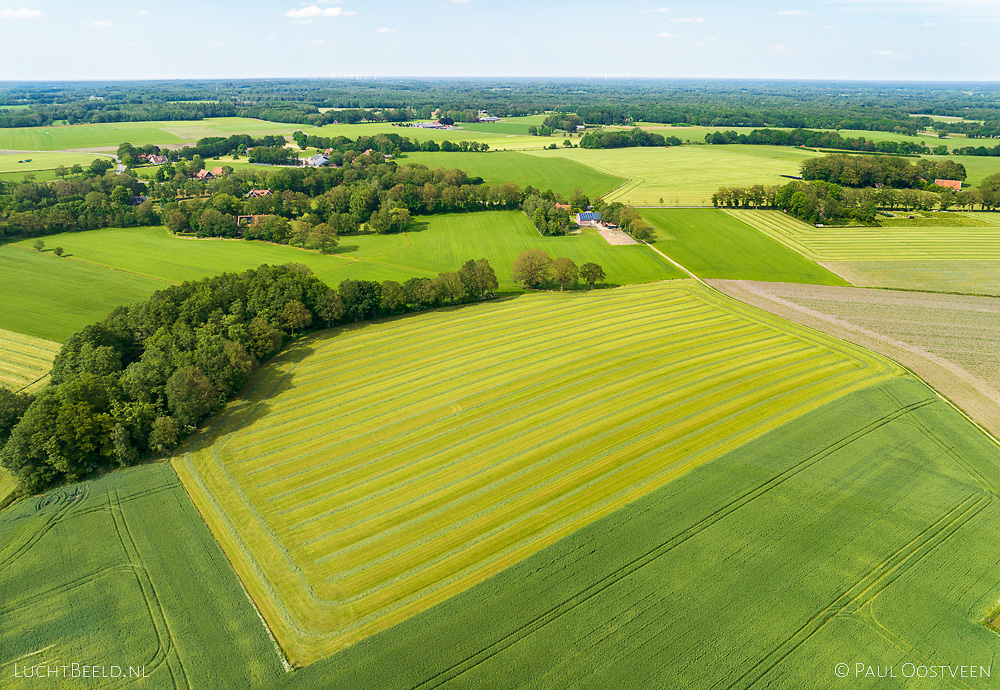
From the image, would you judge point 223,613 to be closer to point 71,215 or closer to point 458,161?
point 71,215

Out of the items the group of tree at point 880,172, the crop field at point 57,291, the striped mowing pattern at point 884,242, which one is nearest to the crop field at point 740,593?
the striped mowing pattern at point 884,242

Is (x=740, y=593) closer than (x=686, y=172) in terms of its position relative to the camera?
Yes

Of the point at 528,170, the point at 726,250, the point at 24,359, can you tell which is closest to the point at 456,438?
the point at 24,359

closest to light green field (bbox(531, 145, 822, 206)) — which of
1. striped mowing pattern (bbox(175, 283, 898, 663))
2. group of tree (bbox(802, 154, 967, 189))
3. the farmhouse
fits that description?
group of tree (bbox(802, 154, 967, 189))

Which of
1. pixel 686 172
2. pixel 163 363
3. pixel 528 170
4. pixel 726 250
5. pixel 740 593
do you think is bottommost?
pixel 740 593

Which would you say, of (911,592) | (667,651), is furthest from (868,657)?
(667,651)

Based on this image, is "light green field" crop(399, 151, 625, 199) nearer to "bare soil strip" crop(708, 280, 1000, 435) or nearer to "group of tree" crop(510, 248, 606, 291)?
"group of tree" crop(510, 248, 606, 291)

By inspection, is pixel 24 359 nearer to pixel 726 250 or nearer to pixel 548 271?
pixel 548 271
